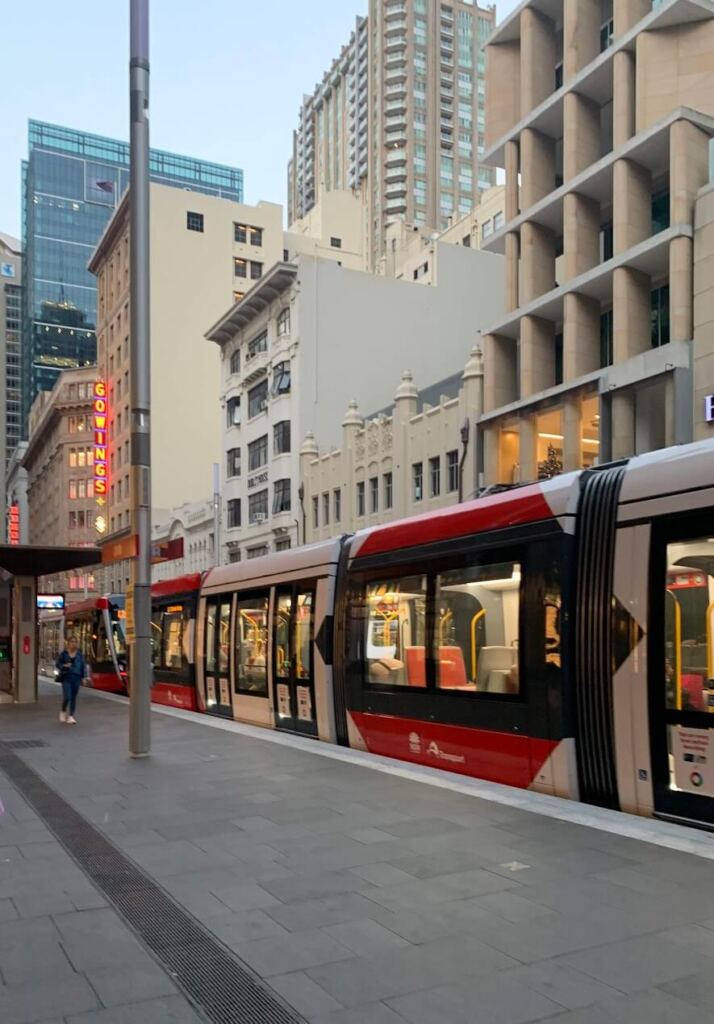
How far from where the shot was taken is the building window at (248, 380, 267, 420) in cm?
5315

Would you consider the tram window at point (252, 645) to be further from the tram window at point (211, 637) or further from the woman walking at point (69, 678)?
the woman walking at point (69, 678)

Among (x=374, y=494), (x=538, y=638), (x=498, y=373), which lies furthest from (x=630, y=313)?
(x=538, y=638)

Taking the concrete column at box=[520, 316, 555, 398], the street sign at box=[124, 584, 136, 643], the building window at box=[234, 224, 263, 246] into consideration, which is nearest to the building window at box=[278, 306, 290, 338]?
the concrete column at box=[520, 316, 555, 398]

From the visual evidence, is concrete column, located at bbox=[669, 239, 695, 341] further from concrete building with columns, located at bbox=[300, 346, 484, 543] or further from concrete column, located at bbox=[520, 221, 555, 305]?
concrete building with columns, located at bbox=[300, 346, 484, 543]

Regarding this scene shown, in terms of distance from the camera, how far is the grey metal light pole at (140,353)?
12336mm

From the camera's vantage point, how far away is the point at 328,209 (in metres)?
91.9

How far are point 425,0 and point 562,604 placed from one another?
15853cm

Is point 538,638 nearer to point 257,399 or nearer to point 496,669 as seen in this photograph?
point 496,669

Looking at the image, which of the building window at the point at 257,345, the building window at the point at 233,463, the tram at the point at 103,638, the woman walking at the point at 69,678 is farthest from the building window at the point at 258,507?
the woman walking at the point at 69,678

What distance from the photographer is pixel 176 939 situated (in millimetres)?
4996

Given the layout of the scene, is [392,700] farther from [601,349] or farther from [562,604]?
[601,349]

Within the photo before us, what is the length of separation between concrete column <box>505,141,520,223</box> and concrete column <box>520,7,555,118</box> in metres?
1.35

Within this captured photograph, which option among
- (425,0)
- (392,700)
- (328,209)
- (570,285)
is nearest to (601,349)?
(570,285)

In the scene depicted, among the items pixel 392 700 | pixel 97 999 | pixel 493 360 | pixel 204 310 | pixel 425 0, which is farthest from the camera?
pixel 425 0
